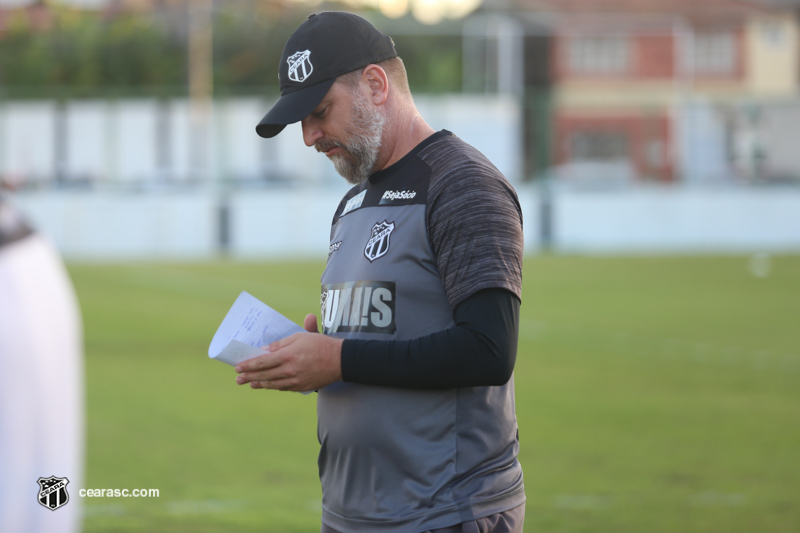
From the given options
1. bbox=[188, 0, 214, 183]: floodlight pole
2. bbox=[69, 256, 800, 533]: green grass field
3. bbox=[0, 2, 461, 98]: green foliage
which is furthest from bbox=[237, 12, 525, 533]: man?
bbox=[0, 2, 461, 98]: green foliage

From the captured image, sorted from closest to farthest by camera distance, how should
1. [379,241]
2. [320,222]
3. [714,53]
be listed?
[379,241] → [320,222] → [714,53]

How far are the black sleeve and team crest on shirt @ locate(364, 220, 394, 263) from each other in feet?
0.69

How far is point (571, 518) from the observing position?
561cm

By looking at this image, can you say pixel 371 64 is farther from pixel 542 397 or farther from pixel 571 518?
pixel 542 397

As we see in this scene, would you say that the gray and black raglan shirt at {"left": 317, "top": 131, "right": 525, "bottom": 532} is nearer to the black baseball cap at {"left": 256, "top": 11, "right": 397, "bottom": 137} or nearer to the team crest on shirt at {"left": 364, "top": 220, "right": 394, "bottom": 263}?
the team crest on shirt at {"left": 364, "top": 220, "right": 394, "bottom": 263}

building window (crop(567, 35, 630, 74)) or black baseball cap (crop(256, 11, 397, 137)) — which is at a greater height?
building window (crop(567, 35, 630, 74))

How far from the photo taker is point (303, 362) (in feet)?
7.86

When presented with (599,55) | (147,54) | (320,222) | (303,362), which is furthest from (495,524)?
(599,55)

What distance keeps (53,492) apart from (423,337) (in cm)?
83

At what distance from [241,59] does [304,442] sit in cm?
4698

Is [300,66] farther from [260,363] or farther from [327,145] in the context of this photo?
[260,363]

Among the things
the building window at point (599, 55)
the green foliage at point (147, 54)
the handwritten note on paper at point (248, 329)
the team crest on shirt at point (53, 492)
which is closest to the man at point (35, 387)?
the team crest on shirt at point (53, 492)

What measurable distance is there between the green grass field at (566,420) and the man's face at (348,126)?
3302mm

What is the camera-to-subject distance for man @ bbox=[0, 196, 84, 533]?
2066 mm
